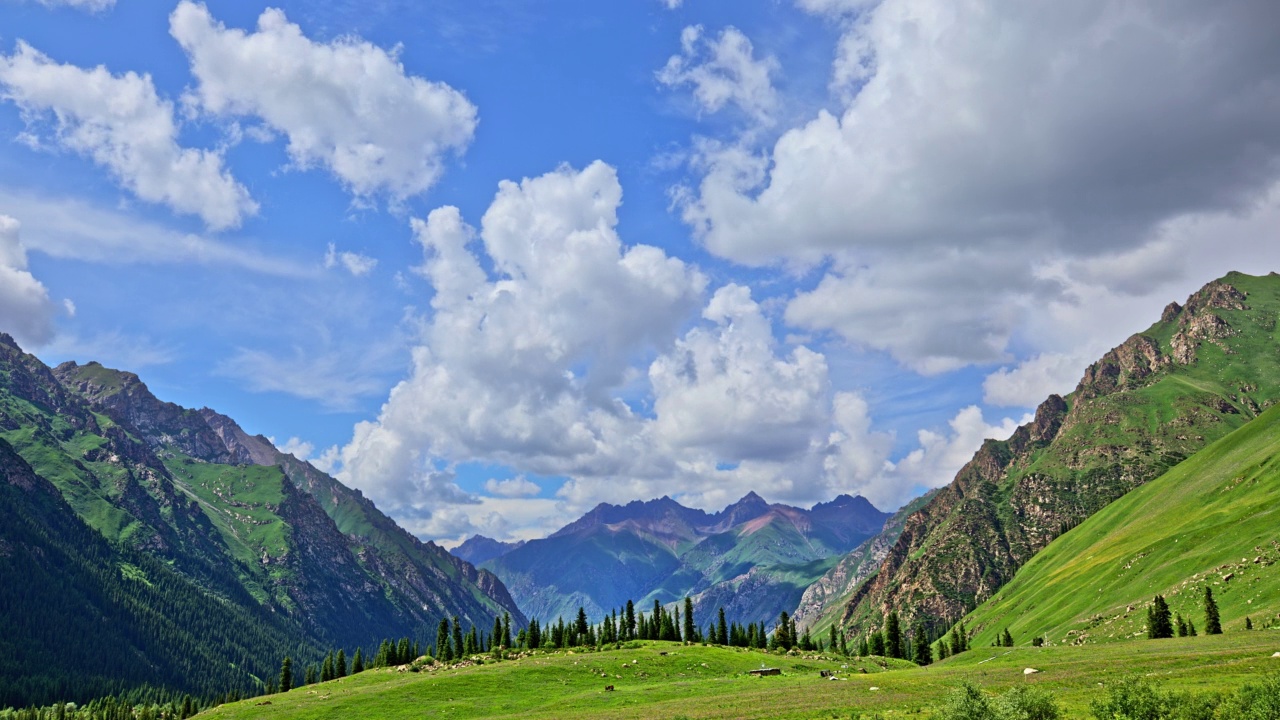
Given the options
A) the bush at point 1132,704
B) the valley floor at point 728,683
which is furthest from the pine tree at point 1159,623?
the bush at point 1132,704

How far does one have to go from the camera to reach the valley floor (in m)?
70.3

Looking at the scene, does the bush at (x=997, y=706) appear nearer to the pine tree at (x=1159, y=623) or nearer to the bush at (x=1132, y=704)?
the bush at (x=1132, y=704)

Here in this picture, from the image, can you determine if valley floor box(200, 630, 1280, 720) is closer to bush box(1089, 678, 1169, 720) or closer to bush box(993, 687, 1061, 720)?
bush box(993, 687, 1061, 720)

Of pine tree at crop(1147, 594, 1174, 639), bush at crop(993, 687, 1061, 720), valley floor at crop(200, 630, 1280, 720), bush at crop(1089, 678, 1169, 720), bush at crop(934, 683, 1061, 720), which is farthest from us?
pine tree at crop(1147, 594, 1174, 639)

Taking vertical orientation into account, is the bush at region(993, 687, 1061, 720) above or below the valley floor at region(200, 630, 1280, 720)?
above

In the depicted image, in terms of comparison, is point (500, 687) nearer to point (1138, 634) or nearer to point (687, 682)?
point (687, 682)

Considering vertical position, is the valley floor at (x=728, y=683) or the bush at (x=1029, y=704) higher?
the bush at (x=1029, y=704)

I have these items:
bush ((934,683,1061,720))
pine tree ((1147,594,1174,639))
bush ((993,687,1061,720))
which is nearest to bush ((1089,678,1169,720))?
bush ((993,687,1061,720))

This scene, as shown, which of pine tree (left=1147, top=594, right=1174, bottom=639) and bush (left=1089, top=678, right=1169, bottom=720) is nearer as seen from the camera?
bush (left=1089, top=678, right=1169, bottom=720)

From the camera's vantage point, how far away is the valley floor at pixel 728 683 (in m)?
70.3

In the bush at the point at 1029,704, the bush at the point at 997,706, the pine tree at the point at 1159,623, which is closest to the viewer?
the bush at the point at 997,706

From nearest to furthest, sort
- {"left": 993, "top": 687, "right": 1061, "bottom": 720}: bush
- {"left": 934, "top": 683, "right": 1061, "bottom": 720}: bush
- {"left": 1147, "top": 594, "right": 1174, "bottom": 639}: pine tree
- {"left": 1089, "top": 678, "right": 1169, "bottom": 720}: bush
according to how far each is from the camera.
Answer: {"left": 1089, "top": 678, "right": 1169, "bottom": 720}: bush, {"left": 934, "top": 683, "right": 1061, "bottom": 720}: bush, {"left": 993, "top": 687, "right": 1061, "bottom": 720}: bush, {"left": 1147, "top": 594, "right": 1174, "bottom": 639}: pine tree

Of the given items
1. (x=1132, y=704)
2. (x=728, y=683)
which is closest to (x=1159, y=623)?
(x=728, y=683)

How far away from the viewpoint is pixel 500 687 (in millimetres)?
108938
